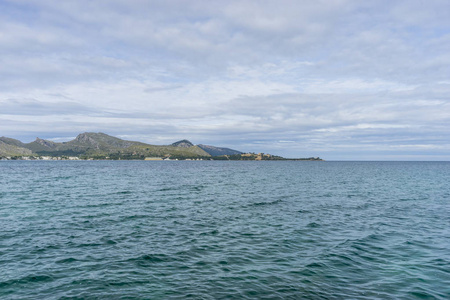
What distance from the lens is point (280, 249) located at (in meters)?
23.2

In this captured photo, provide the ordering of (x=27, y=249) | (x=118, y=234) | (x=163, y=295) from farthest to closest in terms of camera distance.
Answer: (x=118, y=234) < (x=27, y=249) < (x=163, y=295)

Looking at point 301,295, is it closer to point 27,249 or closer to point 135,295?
point 135,295

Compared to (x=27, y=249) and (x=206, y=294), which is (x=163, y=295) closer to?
(x=206, y=294)

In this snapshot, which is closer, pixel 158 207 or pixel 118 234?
pixel 118 234

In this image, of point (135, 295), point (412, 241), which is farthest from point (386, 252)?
point (135, 295)

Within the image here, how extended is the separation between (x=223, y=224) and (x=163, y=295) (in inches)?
663

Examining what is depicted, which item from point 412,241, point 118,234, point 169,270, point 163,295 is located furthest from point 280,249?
point 118,234

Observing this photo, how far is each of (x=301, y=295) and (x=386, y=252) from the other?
12.2 m

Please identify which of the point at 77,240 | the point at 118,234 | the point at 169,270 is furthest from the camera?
the point at 118,234

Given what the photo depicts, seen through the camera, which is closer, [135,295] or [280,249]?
[135,295]

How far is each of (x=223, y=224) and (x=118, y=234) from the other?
11.4 metres

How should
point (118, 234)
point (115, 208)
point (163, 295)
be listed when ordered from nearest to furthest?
1. point (163, 295)
2. point (118, 234)
3. point (115, 208)

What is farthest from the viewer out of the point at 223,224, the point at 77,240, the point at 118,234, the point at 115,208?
the point at 115,208

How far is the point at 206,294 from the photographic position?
49.9 feet
